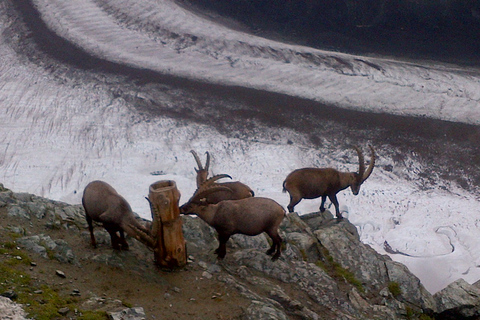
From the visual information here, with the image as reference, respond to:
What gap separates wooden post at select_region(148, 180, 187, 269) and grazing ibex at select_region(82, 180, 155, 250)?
0.27 meters

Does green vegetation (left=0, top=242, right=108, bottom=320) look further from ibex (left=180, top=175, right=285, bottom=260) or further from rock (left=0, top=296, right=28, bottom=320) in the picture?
ibex (left=180, top=175, right=285, bottom=260)

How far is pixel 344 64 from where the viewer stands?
26.8 metres

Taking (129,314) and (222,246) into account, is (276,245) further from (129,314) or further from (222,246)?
(129,314)

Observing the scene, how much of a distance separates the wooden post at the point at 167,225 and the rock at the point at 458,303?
6273mm

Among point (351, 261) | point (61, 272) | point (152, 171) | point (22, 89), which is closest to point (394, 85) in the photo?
point (152, 171)

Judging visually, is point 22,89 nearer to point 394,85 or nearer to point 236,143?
point 236,143

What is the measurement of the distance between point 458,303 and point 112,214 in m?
8.22

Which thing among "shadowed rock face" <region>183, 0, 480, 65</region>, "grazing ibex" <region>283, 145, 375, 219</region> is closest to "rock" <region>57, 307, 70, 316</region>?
"grazing ibex" <region>283, 145, 375, 219</region>

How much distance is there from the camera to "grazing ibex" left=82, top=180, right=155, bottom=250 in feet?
31.6

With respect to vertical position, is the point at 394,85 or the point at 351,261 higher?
the point at 394,85

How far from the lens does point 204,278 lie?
9.87m

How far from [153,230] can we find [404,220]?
1078cm

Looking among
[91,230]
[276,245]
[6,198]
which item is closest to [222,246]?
[276,245]

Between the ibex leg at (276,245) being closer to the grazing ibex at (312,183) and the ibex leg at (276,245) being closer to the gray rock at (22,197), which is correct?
the grazing ibex at (312,183)
